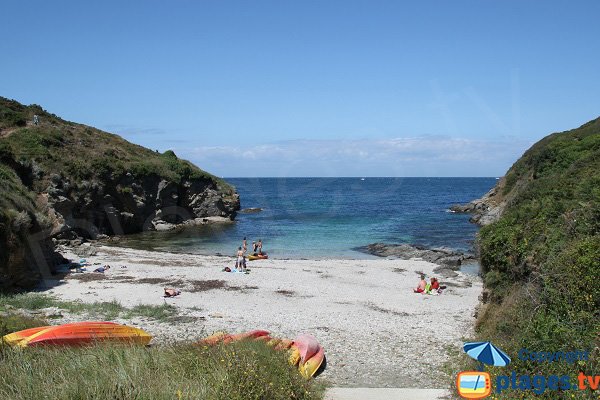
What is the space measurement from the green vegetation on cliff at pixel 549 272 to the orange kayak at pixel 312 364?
4.03 meters

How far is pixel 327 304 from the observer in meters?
20.9

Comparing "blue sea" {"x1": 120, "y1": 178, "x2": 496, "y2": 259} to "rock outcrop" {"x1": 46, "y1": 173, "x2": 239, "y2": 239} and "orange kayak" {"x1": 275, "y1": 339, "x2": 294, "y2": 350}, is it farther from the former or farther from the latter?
"orange kayak" {"x1": 275, "y1": 339, "x2": 294, "y2": 350}

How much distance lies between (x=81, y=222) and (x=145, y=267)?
18970 mm

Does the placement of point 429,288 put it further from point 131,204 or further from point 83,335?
point 131,204

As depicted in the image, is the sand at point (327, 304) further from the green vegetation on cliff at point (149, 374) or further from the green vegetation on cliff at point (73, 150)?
the green vegetation on cliff at point (73, 150)

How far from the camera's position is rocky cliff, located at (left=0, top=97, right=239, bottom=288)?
96.4 ft

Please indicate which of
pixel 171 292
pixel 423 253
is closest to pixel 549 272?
pixel 171 292

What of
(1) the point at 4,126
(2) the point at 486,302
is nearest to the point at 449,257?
(2) the point at 486,302

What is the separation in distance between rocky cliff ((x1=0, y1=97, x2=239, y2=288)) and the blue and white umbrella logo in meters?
21.5

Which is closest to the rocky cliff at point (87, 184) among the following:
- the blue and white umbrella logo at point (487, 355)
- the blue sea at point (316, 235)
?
the blue sea at point (316, 235)

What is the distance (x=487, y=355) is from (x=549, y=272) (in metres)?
3.74

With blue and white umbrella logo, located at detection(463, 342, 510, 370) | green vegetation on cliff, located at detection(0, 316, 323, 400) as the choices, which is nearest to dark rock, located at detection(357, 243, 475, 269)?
blue and white umbrella logo, located at detection(463, 342, 510, 370)

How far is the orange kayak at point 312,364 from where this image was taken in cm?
1105

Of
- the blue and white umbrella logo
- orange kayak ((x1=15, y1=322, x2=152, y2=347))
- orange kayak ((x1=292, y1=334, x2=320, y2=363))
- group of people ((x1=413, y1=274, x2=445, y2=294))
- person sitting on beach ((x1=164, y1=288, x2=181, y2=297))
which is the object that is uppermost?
the blue and white umbrella logo
